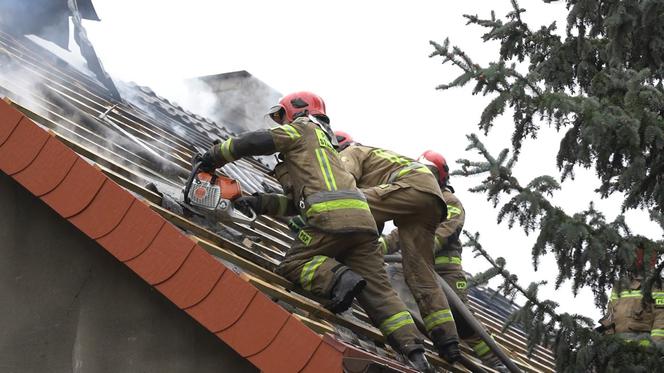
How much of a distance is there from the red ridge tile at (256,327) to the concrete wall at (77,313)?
278 millimetres

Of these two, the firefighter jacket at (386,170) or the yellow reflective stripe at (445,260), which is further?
the yellow reflective stripe at (445,260)

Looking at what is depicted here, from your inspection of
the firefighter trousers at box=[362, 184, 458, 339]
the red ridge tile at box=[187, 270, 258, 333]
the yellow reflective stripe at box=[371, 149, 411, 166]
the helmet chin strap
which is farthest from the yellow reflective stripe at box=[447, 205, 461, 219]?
the red ridge tile at box=[187, 270, 258, 333]

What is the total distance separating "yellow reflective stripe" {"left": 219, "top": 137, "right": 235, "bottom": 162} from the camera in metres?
5.13

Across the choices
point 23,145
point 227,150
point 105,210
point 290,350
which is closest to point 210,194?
point 227,150

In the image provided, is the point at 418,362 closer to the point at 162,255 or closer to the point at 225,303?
the point at 225,303

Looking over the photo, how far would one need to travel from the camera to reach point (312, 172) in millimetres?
5215

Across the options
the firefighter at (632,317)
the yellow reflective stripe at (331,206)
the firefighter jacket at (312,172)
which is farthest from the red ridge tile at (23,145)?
the firefighter at (632,317)

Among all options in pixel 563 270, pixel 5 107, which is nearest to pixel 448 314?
pixel 563 270

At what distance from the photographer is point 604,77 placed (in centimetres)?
558

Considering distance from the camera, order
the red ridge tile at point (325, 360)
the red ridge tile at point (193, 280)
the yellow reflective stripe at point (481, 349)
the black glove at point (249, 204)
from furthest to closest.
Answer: the yellow reflective stripe at point (481, 349) < the black glove at point (249, 204) < the red ridge tile at point (193, 280) < the red ridge tile at point (325, 360)

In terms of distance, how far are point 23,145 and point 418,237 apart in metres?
2.74

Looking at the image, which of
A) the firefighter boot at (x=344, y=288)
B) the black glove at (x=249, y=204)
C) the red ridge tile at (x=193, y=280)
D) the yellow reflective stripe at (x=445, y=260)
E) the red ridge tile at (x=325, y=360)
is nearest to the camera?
the red ridge tile at (x=325, y=360)

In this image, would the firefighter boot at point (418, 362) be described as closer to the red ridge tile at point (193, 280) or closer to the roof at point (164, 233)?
the roof at point (164, 233)

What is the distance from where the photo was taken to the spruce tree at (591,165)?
5.10 m
